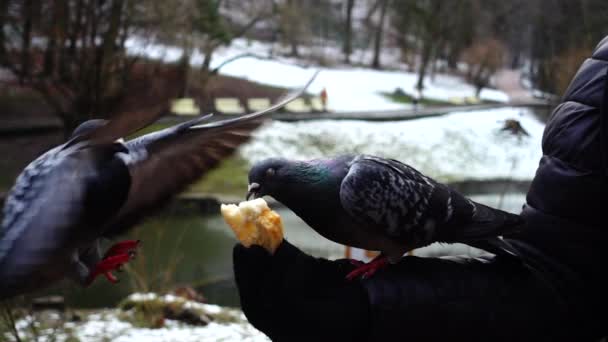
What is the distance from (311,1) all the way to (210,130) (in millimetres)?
18198

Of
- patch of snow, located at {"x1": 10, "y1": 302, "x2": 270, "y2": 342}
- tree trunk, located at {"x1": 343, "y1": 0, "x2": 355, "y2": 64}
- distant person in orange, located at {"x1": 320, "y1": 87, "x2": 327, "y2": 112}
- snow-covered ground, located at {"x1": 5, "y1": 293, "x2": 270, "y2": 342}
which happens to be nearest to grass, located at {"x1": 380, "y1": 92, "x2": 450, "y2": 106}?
distant person in orange, located at {"x1": 320, "y1": 87, "x2": 327, "y2": 112}

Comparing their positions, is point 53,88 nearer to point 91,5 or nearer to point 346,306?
point 91,5

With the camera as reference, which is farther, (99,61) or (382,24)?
(382,24)

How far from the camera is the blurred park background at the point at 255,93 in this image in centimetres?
651

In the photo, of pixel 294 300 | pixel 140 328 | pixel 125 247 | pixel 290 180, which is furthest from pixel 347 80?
pixel 294 300

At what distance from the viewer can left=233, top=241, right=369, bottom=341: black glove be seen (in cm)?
151

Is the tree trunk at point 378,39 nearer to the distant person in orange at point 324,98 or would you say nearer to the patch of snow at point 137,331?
the distant person in orange at point 324,98

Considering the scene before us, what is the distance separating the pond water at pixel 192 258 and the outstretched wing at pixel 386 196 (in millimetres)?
4271

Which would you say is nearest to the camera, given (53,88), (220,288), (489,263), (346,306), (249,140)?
(346,306)

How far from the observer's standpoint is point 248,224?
1.60 meters

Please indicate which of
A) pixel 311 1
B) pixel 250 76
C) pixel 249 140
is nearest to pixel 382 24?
pixel 311 1

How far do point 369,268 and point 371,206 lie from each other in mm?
209

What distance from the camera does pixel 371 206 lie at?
6.44 feet

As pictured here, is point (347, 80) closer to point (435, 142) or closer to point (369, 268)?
point (435, 142)
